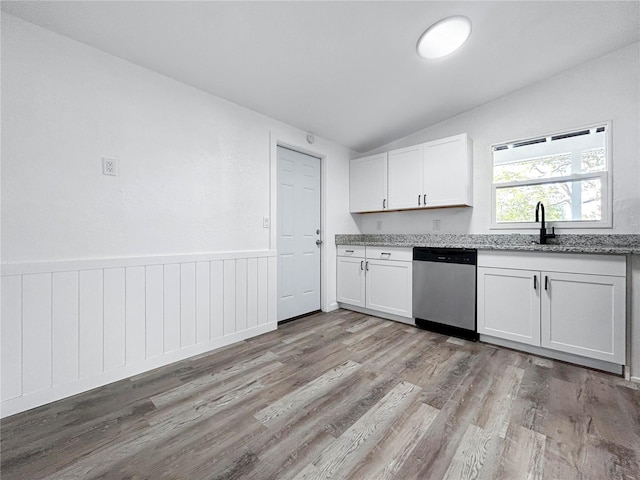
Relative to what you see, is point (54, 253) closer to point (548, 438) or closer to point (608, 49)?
point (548, 438)

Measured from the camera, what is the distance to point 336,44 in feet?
6.89

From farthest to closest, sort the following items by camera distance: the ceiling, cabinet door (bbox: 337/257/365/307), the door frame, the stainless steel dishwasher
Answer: cabinet door (bbox: 337/257/365/307)
the door frame
the stainless steel dishwasher
the ceiling

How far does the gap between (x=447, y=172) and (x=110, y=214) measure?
3.19 meters

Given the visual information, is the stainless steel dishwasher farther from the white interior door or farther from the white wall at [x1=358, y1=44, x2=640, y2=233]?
the white interior door

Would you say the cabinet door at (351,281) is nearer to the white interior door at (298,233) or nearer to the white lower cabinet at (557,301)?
the white interior door at (298,233)

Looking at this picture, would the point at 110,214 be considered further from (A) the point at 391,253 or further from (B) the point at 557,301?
(B) the point at 557,301

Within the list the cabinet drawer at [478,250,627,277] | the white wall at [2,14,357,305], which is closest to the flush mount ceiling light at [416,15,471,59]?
the white wall at [2,14,357,305]

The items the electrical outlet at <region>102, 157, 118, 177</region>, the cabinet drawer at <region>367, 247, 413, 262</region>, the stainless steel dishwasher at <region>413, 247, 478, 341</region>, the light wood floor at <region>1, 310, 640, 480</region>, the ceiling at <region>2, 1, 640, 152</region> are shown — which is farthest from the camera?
the cabinet drawer at <region>367, 247, 413, 262</region>

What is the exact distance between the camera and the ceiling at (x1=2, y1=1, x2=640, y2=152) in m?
1.74

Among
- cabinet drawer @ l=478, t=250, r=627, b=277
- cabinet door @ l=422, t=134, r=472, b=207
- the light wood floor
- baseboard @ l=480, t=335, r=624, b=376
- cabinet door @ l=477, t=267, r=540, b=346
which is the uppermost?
cabinet door @ l=422, t=134, r=472, b=207

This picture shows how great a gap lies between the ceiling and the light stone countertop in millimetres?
1540

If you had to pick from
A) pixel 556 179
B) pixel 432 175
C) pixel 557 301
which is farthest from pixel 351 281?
pixel 556 179

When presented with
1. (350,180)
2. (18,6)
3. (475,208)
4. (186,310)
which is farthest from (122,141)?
A: (475,208)

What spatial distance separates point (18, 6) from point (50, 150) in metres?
0.78
